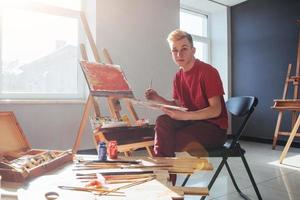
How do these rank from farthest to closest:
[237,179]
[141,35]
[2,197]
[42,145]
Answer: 1. [141,35]
2. [42,145]
3. [237,179]
4. [2,197]

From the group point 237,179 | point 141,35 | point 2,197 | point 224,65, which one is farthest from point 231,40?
point 2,197

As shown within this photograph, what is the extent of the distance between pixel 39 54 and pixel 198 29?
3120 millimetres

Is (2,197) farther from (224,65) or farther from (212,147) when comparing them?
(224,65)

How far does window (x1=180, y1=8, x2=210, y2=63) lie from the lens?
484 cm

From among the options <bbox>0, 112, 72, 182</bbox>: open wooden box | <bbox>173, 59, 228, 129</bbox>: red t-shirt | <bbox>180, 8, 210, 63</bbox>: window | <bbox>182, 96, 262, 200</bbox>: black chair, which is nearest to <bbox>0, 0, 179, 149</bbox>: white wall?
<bbox>180, 8, 210, 63</bbox>: window

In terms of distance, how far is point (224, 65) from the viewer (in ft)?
16.1

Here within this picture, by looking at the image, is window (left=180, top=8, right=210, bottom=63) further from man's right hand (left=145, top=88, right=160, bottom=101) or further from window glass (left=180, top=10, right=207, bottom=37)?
man's right hand (left=145, top=88, right=160, bottom=101)

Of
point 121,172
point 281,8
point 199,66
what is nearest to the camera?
point 121,172

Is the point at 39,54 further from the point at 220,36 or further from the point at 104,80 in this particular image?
the point at 220,36

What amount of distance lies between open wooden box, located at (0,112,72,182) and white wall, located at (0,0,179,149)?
1.20 m

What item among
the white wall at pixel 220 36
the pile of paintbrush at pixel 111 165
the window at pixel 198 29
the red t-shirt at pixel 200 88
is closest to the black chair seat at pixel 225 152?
the red t-shirt at pixel 200 88

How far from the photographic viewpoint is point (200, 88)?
5.44 feet

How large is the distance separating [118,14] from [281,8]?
2582mm

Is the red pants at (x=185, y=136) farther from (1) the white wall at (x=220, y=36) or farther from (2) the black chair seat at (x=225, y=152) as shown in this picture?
(1) the white wall at (x=220, y=36)
